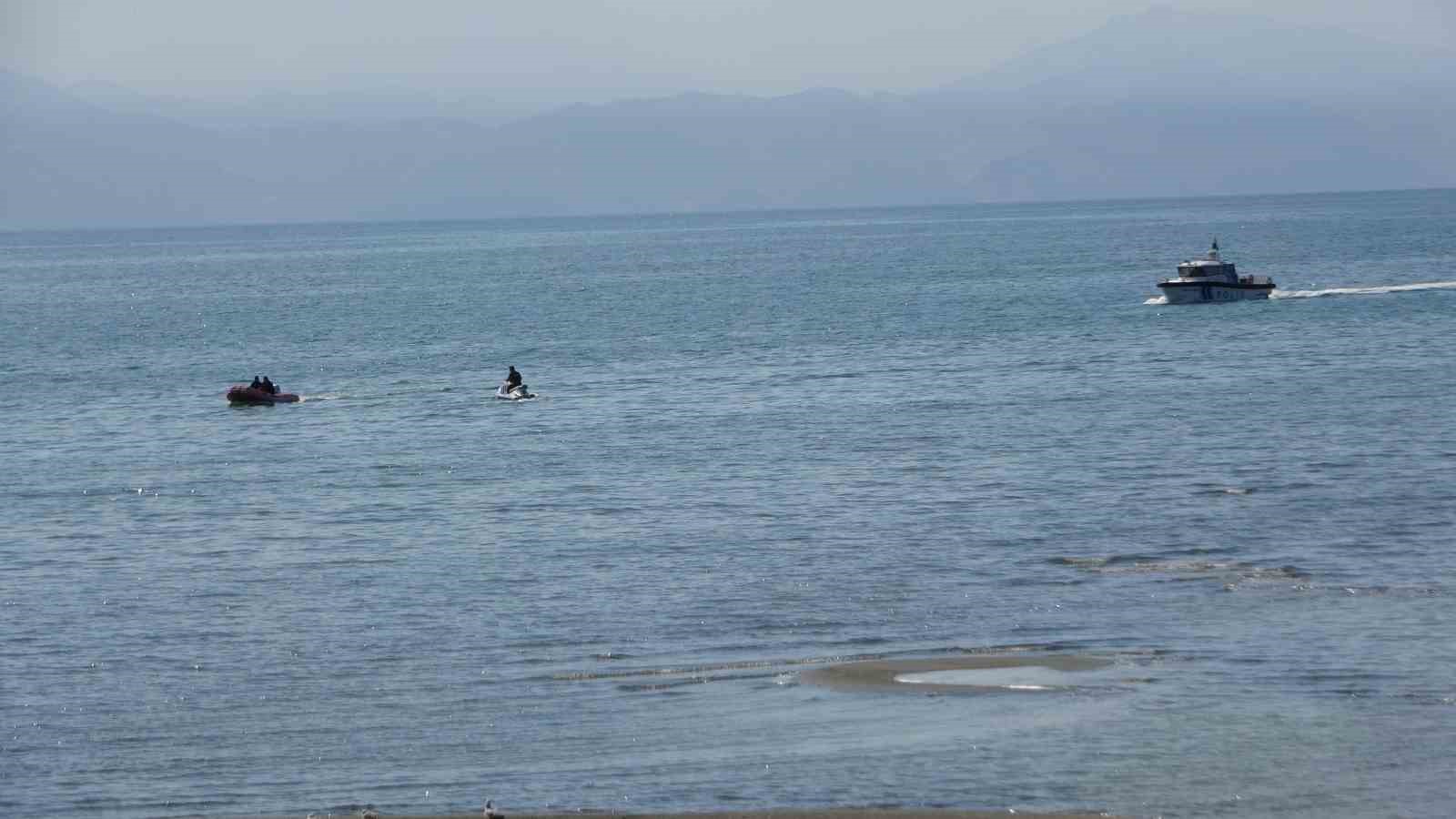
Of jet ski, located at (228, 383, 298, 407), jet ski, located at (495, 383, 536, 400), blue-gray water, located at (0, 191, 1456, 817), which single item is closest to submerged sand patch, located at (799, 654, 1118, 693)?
blue-gray water, located at (0, 191, 1456, 817)

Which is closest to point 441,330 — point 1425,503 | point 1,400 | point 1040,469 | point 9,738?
point 1,400

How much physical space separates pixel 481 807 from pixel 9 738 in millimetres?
7925

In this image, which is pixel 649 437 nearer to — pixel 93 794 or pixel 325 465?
pixel 325 465

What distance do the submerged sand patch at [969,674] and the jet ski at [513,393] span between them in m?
41.8

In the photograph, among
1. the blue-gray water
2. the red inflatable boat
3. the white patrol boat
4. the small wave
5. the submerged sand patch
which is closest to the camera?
the blue-gray water

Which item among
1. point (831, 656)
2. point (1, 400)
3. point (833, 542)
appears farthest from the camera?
point (1, 400)

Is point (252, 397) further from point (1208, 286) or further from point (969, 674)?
point (1208, 286)

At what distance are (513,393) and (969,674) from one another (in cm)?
4336

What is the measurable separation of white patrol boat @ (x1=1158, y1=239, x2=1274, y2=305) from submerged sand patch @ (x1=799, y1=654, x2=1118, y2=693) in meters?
74.7

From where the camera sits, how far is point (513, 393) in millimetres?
70000

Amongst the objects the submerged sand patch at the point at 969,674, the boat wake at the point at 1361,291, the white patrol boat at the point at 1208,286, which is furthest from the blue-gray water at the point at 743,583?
the boat wake at the point at 1361,291

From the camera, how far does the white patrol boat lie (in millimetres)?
100750

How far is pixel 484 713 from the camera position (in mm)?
27406

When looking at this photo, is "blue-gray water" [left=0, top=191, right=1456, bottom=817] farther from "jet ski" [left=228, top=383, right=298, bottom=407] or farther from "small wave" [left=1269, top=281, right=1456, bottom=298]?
"small wave" [left=1269, top=281, right=1456, bottom=298]
